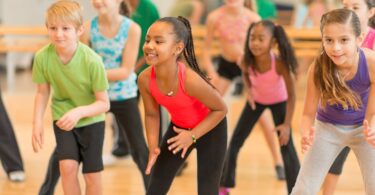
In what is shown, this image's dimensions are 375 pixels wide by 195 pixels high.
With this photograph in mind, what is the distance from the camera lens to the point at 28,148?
5.78m

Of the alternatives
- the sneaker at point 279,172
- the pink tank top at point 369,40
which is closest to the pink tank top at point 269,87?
the pink tank top at point 369,40

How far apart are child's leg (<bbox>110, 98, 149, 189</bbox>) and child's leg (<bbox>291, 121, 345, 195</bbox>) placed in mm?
1047

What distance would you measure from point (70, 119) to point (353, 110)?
50.3 inches

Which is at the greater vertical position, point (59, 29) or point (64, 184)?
point (59, 29)

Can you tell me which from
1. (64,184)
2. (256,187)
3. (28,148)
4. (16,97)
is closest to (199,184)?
(64,184)

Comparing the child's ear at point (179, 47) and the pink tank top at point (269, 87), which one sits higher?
the child's ear at point (179, 47)

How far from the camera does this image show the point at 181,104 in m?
3.39

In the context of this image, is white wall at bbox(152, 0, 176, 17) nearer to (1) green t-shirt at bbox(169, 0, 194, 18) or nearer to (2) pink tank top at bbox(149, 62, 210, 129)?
(1) green t-shirt at bbox(169, 0, 194, 18)

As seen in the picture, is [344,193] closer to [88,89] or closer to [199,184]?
[199,184]

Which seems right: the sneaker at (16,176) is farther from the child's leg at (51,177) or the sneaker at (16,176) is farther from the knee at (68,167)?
the knee at (68,167)

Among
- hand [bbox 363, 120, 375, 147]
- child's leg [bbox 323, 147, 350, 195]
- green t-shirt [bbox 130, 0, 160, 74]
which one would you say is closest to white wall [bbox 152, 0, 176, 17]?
green t-shirt [bbox 130, 0, 160, 74]

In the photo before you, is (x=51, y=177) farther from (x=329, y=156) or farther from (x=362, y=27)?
(x=362, y=27)

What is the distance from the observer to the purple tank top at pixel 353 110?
3.32 meters

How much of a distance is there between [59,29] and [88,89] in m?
0.32
